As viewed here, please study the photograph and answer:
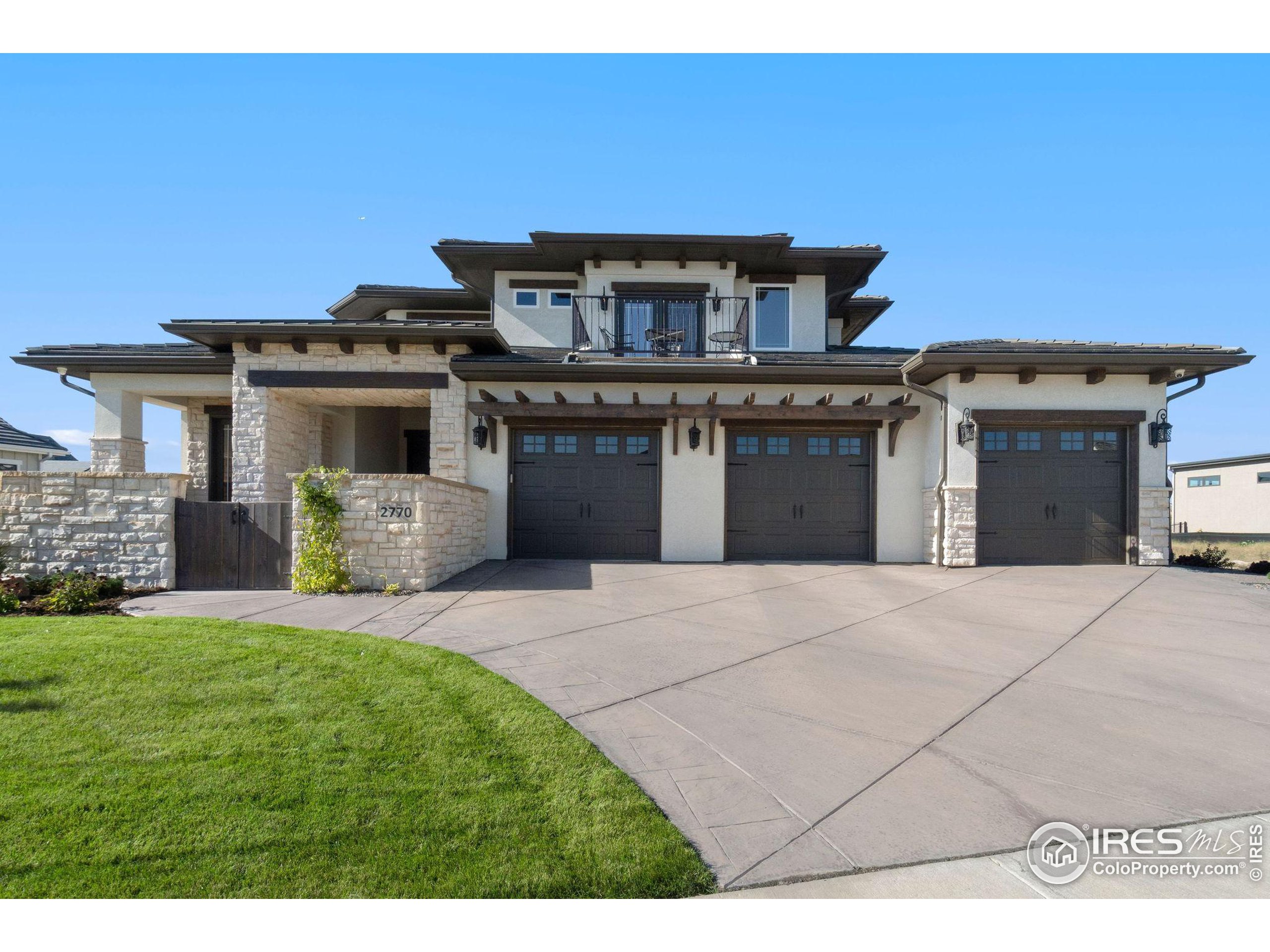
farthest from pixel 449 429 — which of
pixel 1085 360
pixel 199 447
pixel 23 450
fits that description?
pixel 23 450

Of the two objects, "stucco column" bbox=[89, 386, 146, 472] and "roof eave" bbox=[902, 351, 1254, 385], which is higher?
"roof eave" bbox=[902, 351, 1254, 385]

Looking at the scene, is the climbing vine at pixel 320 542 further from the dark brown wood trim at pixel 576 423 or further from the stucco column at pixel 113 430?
the stucco column at pixel 113 430

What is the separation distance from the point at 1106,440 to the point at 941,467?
3.13m

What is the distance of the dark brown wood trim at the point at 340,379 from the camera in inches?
431

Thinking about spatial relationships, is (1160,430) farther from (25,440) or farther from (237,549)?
(25,440)

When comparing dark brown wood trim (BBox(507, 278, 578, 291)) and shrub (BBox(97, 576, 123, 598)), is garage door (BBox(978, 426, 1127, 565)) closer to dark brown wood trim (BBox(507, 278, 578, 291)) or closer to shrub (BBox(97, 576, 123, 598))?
dark brown wood trim (BBox(507, 278, 578, 291))

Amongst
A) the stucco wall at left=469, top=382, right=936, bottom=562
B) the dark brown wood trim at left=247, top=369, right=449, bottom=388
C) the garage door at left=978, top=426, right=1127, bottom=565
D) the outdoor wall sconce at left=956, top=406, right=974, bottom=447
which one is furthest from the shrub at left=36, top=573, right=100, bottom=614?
the garage door at left=978, top=426, right=1127, bottom=565

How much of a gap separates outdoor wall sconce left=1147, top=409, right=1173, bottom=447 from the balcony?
7558mm

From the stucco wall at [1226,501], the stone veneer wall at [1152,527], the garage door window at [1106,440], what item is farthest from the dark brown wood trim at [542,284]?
the stucco wall at [1226,501]

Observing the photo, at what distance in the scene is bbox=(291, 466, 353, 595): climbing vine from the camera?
808cm

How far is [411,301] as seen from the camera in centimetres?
1588

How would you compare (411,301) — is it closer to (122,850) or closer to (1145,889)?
(122,850)

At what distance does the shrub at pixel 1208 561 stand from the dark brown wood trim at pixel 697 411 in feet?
18.1

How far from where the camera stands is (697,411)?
11.4 m
